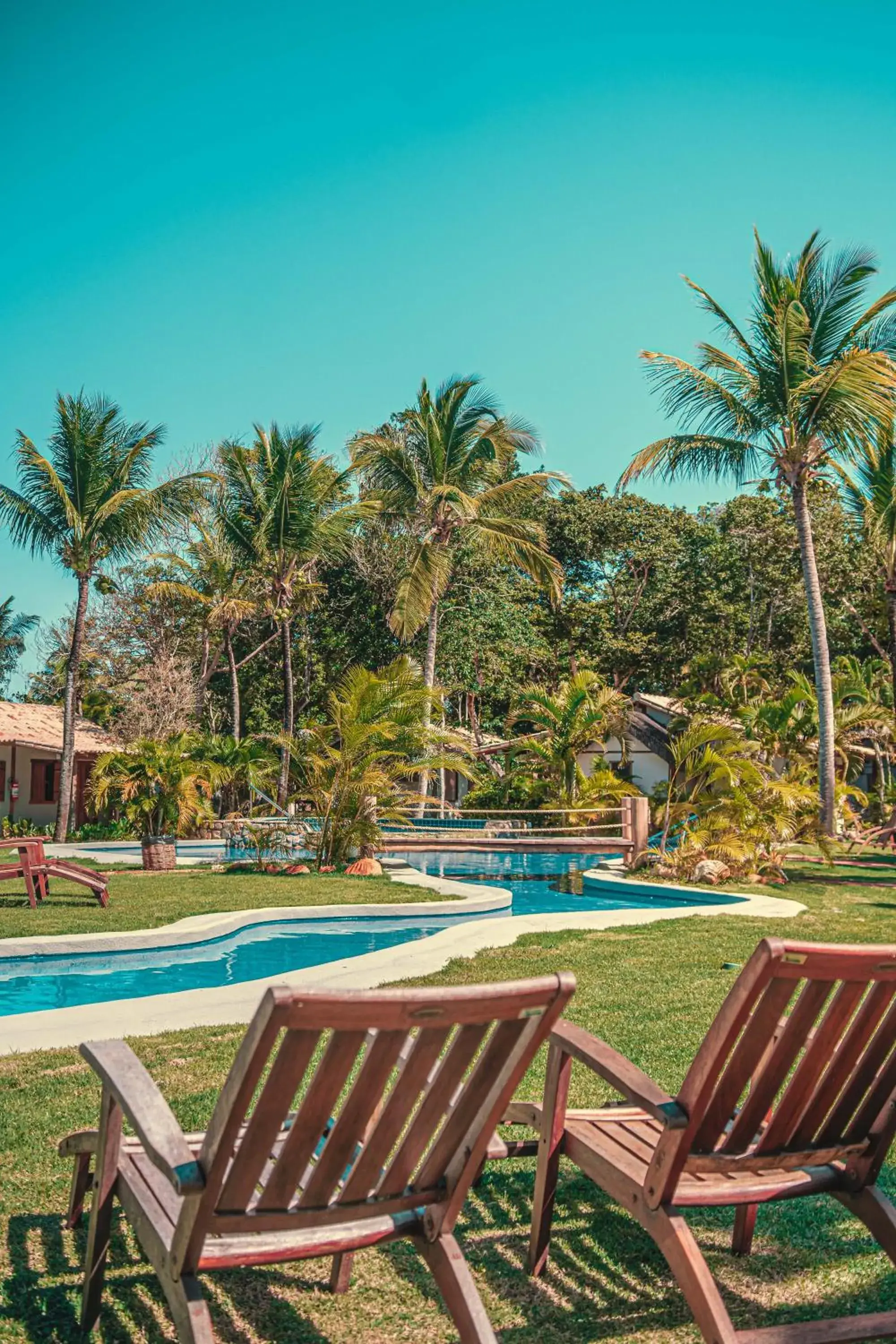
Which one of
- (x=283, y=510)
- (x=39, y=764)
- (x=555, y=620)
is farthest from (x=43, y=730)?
(x=555, y=620)

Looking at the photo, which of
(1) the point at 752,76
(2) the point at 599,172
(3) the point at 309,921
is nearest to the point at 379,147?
(2) the point at 599,172

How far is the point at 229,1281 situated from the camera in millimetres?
2957

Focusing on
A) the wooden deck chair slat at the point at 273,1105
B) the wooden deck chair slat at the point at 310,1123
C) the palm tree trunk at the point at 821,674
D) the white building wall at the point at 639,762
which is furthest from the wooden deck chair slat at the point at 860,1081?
the white building wall at the point at 639,762

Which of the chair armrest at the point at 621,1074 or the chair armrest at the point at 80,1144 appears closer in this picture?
the chair armrest at the point at 621,1074

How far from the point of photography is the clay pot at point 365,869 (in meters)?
14.9

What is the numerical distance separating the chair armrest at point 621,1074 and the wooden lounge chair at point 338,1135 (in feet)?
1.33

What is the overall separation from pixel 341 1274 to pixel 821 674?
52.6 ft

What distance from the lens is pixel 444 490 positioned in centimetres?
2442

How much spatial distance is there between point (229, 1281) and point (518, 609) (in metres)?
28.6

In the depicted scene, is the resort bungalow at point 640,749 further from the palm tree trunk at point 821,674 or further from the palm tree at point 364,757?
the palm tree at point 364,757

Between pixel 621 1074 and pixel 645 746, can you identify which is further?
pixel 645 746

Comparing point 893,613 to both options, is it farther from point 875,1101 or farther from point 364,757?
point 875,1101

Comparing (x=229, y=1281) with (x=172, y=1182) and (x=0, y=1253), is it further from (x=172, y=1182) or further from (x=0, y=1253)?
(x=172, y=1182)

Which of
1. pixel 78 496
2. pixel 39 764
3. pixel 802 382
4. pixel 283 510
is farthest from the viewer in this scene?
pixel 39 764
